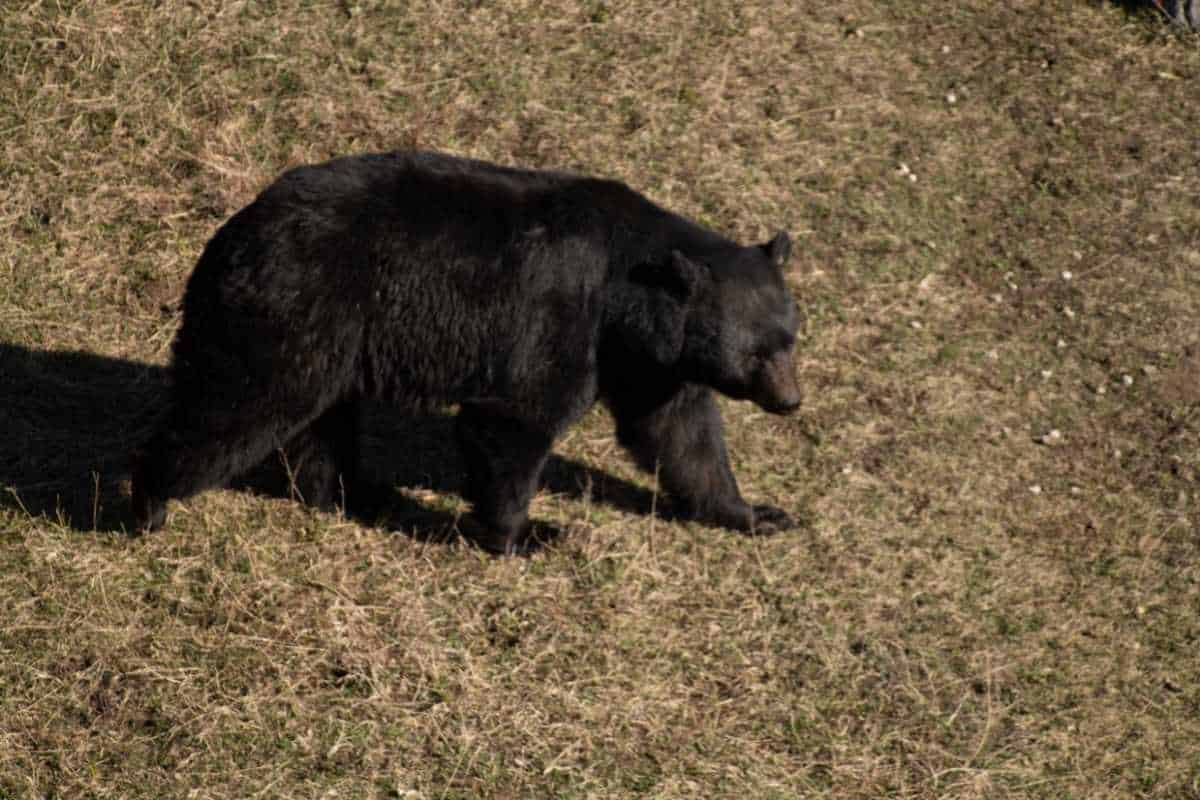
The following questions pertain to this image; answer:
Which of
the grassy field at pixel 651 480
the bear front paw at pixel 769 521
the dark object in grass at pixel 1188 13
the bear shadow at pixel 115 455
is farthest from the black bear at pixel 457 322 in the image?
the dark object in grass at pixel 1188 13

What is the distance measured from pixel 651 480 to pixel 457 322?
171 centimetres

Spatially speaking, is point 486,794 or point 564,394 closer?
point 486,794

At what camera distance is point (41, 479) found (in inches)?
273

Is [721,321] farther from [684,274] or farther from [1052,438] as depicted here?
[1052,438]

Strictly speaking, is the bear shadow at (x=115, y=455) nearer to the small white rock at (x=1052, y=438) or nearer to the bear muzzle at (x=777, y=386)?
the bear muzzle at (x=777, y=386)

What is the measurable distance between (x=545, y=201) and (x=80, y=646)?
2661 mm

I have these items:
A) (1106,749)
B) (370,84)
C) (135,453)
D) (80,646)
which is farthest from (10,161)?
(1106,749)

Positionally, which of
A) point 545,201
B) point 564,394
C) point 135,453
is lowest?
point 135,453

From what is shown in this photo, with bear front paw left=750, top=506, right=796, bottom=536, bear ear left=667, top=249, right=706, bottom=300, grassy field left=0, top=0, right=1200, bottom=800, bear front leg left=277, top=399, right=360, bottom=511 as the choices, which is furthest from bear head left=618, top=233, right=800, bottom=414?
bear front leg left=277, top=399, right=360, bottom=511

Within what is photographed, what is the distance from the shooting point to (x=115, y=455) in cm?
722

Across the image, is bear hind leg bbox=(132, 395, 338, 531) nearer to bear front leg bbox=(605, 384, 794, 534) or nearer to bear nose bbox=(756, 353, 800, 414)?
bear front leg bbox=(605, 384, 794, 534)

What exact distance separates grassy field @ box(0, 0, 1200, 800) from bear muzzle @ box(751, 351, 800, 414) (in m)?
0.85

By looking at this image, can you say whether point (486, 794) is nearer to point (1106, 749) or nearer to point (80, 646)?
point (80, 646)

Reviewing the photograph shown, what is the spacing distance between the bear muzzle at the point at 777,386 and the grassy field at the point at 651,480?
33.5 inches
